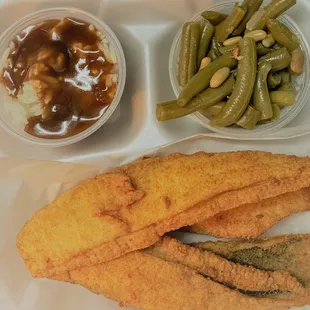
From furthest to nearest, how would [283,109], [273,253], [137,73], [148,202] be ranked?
[137,73], [283,109], [273,253], [148,202]

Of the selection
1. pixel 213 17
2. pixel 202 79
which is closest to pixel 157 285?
pixel 202 79

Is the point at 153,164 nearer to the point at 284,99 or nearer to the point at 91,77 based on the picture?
the point at 91,77

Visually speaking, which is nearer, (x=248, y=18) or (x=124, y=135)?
(x=248, y=18)

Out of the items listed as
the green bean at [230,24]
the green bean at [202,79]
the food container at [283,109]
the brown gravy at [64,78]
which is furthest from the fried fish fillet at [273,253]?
the green bean at [230,24]

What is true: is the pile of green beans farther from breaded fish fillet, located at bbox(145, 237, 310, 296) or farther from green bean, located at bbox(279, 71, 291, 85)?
breaded fish fillet, located at bbox(145, 237, 310, 296)

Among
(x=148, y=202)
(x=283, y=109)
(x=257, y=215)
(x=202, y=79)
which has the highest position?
(x=202, y=79)

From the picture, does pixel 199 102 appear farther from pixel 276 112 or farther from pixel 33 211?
pixel 33 211

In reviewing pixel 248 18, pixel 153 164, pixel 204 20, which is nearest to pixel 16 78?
pixel 153 164
